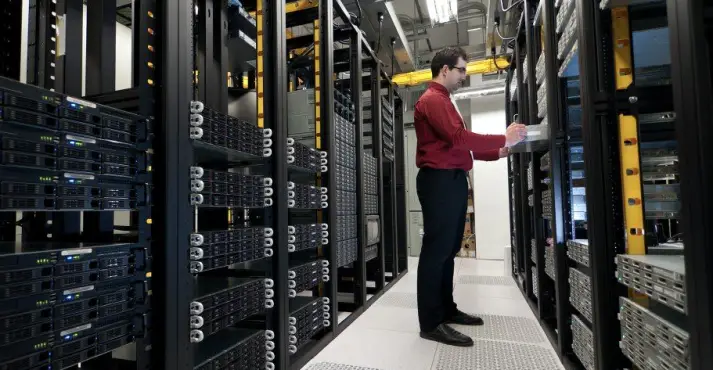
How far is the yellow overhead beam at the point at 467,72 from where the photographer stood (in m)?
4.75

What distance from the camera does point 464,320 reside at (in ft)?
7.68

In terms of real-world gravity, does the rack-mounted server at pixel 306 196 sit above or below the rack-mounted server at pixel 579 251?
above

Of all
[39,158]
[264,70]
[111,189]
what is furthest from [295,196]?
[39,158]

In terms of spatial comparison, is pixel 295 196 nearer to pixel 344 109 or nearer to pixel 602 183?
pixel 344 109

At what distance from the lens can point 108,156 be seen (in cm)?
98

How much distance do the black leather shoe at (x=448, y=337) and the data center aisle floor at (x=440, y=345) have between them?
32 mm

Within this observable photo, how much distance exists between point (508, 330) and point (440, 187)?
99 cm

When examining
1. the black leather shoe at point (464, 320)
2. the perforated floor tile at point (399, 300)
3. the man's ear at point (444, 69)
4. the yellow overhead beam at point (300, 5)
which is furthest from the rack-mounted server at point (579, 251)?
the yellow overhead beam at point (300, 5)

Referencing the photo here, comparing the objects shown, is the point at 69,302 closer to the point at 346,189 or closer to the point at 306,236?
the point at 306,236

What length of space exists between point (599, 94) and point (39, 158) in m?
1.65

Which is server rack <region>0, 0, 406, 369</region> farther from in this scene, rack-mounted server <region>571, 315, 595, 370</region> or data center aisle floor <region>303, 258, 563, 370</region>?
rack-mounted server <region>571, 315, 595, 370</region>

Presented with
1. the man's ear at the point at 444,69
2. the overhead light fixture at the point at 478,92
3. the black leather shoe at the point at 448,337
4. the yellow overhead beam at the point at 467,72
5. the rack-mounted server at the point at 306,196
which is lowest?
the black leather shoe at the point at 448,337

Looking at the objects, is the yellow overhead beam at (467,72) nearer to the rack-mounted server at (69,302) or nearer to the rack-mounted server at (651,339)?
the rack-mounted server at (651,339)

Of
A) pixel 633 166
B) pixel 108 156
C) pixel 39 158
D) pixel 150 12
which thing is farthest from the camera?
pixel 633 166
